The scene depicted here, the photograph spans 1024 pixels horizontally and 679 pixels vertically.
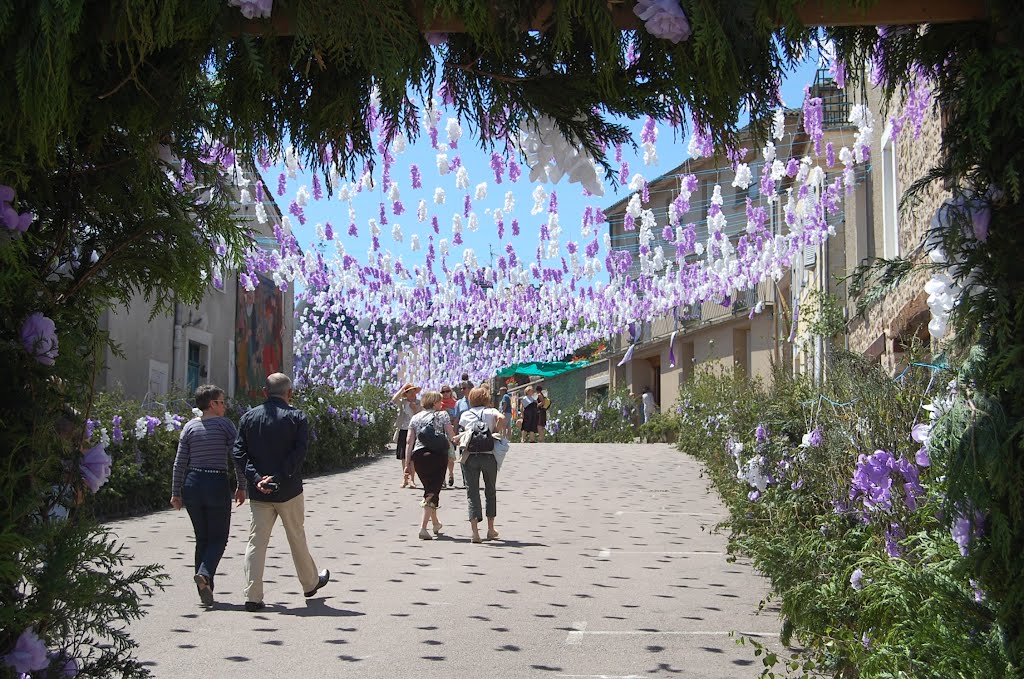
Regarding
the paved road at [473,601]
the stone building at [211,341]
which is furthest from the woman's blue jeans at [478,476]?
the stone building at [211,341]

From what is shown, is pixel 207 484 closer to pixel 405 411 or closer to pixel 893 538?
pixel 893 538

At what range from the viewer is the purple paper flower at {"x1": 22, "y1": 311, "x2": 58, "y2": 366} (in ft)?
13.0

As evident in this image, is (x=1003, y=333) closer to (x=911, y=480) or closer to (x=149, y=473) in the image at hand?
(x=911, y=480)

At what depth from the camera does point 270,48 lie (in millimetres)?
3879

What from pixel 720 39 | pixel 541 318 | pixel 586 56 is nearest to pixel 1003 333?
pixel 720 39

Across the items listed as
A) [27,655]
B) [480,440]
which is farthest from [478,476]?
[27,655]

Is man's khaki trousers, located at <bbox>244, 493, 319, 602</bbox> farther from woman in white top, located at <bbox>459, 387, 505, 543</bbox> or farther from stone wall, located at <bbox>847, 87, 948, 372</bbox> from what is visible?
stone wall, located at <bbox>847, 87, 948, 372</bbox>

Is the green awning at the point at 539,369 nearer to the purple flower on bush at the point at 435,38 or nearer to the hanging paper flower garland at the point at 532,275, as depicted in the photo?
the hanging paper flower garland at the point at 532,275

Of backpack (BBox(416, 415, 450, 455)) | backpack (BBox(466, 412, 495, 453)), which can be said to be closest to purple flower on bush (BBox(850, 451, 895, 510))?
backpack (BBox(466, 412, 495, 453))

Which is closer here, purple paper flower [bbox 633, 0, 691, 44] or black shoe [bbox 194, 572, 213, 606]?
purple paper flower [bbox 633, 0, 691, 44]

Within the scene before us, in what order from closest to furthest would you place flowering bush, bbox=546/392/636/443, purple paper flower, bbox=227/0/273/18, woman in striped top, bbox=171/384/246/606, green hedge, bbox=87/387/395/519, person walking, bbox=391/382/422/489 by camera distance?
1. purple paper flower, bbox=227/0/273/18
2. woman in striped top, bbox=171/384/246/606
3. green hedge, bbox=87/387/395/519
4. person walking, bbox=391/382/422/489
5. flowering bush, bbox=546/392/636/443

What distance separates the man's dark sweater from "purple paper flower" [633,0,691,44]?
5.34 m

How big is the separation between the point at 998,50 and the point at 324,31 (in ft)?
7.35

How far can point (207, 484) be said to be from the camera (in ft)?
27.7
